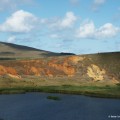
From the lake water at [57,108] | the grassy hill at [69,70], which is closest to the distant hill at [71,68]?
the grassy hill at [69,70]

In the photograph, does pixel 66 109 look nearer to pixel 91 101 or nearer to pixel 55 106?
pixel 55 106

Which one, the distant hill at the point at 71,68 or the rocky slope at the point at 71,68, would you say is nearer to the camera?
the distant hill at the point at 71,68

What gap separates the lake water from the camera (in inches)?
2591

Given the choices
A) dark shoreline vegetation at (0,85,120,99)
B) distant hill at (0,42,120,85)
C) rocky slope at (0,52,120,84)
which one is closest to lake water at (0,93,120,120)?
dark shoreline vegetation at (0,85,120,99)

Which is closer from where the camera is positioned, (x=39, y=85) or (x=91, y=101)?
(x=91, y=101)

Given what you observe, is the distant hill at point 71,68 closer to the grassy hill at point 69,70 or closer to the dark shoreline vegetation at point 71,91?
the grassy hill at point 69,70

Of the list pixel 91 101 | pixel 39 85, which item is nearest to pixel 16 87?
pixel 39 85

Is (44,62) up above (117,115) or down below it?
above

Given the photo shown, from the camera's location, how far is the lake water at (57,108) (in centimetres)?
6581

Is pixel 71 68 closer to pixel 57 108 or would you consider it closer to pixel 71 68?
pixel 71 68

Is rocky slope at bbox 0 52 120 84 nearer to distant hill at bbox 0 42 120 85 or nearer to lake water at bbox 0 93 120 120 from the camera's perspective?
distant hill at bbox 0 42 120 85

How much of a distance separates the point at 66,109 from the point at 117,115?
11.5 m

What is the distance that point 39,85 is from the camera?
117 m

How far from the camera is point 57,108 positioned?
77062 millimetres
